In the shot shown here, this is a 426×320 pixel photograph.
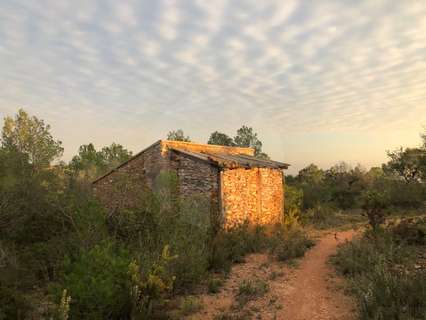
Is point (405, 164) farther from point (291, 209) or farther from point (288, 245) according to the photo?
point (288, 245)

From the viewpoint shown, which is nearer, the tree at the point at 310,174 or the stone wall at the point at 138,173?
the stone wall at the point at 138,173

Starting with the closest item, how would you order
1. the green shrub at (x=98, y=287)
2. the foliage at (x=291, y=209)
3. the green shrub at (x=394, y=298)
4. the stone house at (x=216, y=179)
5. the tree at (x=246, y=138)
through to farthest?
the green shrub at (x=394, y=298), the green shrub at (x=98, y=287), the stone house at (x=216, y=179), the foliage at (x=291, y=209), the tree at (x=246, y=138)

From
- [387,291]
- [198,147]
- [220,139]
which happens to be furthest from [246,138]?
[387,291]

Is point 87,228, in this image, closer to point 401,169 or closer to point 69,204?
point 69,204

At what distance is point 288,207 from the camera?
15914mm

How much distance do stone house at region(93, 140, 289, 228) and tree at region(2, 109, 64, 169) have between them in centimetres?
658

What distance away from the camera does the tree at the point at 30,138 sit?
757 inches

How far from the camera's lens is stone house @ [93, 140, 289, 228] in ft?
38.9

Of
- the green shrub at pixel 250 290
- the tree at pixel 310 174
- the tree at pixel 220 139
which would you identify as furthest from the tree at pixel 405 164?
the green shrub at pixel 250 290

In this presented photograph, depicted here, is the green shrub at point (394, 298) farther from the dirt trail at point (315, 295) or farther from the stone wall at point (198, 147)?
the stone wall at point (198, 147)

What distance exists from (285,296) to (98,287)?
12.1ft

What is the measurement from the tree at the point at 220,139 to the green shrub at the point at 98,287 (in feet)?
71.9

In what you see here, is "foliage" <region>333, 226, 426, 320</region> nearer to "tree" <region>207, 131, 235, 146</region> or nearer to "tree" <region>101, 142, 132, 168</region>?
"tree" <region>207, 131, 235, 146</region>

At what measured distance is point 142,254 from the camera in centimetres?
657
